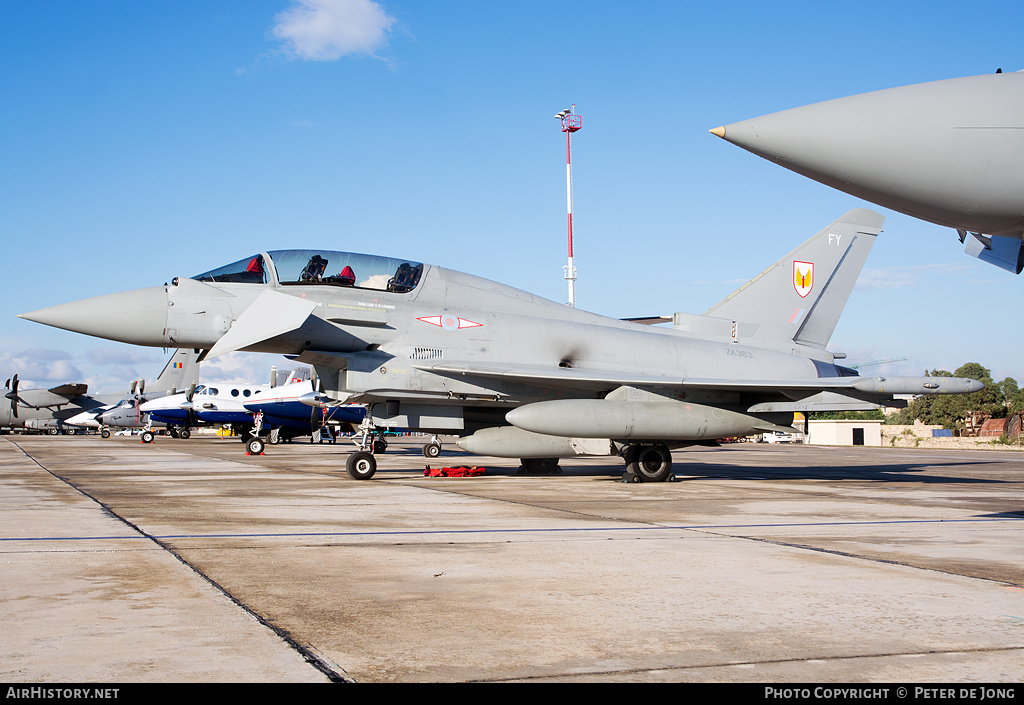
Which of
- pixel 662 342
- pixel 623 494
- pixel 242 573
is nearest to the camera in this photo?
pixel 242 573

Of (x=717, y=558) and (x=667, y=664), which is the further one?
(x=717, y=558)

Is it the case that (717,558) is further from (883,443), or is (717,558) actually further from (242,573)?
(883,443)

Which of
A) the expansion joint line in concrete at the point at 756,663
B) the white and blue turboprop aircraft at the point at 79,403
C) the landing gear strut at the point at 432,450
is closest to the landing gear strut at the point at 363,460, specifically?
the landing gear strut at the point at 432,450

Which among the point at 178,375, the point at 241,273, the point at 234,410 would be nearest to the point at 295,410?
the point at 234,410

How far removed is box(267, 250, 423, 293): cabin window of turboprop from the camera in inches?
487

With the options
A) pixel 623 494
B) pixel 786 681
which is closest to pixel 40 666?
pixel 786 681

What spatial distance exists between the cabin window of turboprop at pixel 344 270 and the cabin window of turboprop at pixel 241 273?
0.25 metres

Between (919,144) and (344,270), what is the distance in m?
10.1

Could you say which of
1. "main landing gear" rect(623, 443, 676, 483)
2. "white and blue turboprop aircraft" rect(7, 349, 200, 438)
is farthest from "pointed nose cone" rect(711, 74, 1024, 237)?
"white and blue turboprop aircraft" rect(7, 349, 200, 438)

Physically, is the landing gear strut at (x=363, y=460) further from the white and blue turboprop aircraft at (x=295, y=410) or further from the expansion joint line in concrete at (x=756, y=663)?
the white and blue turboprop aircraft at (x=295, y=410)

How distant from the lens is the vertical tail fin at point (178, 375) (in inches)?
1885

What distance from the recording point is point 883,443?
53.6 m

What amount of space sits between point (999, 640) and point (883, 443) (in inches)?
2177

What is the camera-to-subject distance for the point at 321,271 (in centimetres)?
1248
